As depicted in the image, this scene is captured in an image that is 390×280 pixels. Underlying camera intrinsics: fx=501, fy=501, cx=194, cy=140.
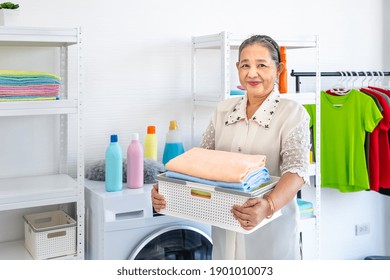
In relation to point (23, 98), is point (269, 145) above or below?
below

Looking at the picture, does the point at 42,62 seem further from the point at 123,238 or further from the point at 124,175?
the point at 123,238

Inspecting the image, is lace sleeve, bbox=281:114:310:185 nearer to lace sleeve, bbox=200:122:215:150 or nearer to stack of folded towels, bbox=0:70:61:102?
lace sleeve, bbox=200:122:215:150

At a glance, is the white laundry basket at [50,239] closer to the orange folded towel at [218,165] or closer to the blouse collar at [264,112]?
the orange folded towel at [218,165]

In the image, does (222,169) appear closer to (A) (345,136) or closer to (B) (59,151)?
(B) (59,151)

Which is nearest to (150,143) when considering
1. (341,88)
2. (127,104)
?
(127,104)

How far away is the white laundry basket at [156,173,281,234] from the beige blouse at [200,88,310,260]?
10 centimetres

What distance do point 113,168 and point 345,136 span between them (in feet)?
5.13

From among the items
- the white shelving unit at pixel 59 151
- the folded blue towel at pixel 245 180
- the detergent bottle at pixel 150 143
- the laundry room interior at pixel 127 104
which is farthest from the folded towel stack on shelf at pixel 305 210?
the folded blue towel at pixel 245 180

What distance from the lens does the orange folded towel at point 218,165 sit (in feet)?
4.76

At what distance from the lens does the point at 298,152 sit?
5.00 ft

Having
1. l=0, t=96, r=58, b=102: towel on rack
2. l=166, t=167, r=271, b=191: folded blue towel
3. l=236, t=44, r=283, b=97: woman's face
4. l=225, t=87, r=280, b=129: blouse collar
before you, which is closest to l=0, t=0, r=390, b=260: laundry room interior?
l=0, t=96, r=58, b=102: towel on rack

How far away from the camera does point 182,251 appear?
2.40m

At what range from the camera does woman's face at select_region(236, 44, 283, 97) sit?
1.55 m

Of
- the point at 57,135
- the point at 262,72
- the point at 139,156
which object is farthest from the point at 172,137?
the point at 262,72
